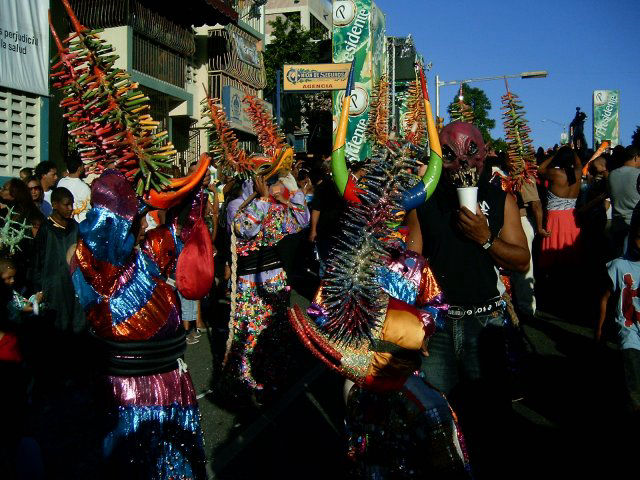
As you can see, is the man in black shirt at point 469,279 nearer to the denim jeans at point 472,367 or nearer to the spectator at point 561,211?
the denim jeans at point 472,367

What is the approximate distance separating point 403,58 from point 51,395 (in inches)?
1168

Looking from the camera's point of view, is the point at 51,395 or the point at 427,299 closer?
the point at 427,299

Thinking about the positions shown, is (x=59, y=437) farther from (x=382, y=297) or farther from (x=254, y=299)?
(x=382, y=297)

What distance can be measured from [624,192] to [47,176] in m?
7.09

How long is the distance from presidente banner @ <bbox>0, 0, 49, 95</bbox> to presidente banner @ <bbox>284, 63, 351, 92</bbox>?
539 inches

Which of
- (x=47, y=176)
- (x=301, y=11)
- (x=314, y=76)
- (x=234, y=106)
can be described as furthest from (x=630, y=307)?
(x=301, y=11)

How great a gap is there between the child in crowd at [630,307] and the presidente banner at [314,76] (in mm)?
A: 19748

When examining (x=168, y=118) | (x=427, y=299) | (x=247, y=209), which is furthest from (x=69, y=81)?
(x=168, y=118)

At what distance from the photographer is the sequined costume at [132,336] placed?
3.16 metres

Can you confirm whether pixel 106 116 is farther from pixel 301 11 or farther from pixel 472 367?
pixel 301 11

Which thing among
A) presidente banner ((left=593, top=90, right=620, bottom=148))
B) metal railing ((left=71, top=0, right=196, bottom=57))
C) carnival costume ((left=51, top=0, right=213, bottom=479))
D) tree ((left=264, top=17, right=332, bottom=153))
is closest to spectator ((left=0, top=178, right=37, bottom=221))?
carnival costume ((left=51, top=0, right=213, bottom=479))

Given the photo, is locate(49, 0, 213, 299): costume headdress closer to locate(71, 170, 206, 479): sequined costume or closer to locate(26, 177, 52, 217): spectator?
locate(71, 170, 206, 479): sequined costume

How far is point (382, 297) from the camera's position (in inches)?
118

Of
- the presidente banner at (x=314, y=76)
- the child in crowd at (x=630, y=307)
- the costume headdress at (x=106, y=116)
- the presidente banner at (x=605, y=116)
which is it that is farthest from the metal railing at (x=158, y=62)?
the presidente banner at (x=605, y=116)
